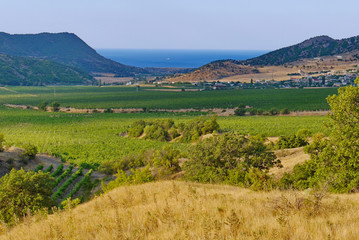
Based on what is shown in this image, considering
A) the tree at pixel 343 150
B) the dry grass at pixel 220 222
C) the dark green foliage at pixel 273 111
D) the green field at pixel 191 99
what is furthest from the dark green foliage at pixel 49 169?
the green field at pixel 191 99

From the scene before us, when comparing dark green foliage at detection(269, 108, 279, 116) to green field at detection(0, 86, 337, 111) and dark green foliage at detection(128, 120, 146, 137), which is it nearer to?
green field at detection(0, 86, 337, 111)

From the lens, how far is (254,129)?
59.5 meters

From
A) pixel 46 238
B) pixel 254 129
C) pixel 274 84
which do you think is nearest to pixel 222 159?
pixel 46 238

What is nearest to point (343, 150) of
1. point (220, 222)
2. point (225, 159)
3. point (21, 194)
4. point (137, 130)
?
point (225, 159)

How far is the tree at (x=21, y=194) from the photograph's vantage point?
60.9 feet

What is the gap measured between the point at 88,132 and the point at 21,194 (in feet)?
162

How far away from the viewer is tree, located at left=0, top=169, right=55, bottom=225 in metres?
18.6

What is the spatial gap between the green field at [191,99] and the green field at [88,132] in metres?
29.1

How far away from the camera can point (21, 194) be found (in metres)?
19.2

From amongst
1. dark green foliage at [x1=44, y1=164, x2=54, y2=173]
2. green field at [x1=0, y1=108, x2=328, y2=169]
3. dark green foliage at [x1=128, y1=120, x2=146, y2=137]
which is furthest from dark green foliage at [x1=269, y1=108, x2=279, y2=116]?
dark green foliage at [x1=44, y1=164, x2=54, y2=173]

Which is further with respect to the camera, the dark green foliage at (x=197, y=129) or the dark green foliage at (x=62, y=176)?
the dark green foliage at (x=197, y=129)

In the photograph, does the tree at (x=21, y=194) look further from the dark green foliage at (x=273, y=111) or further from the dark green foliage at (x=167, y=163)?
the dark green foliage at (x=273, y=111)

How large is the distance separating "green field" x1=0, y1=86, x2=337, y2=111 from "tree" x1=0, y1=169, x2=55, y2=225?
278 ft

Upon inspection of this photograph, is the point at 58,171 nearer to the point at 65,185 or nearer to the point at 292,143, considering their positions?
the point at 65,185
